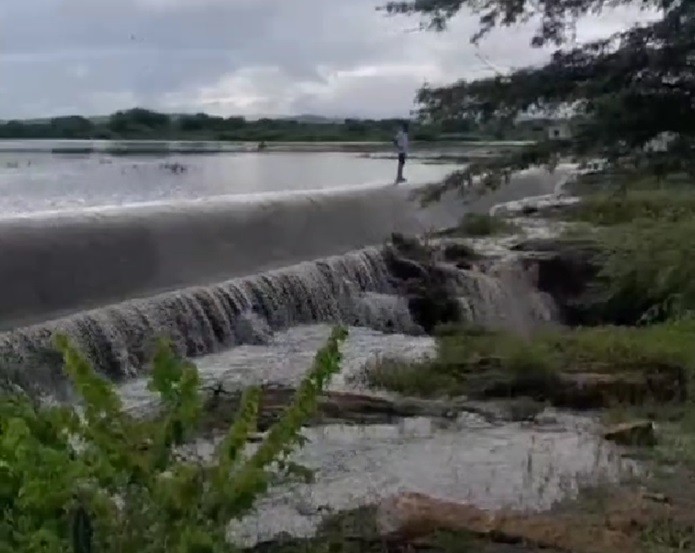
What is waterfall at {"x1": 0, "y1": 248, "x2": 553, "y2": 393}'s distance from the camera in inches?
365

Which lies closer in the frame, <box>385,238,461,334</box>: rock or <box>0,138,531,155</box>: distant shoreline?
<box>385,238,461,334</box>: rock

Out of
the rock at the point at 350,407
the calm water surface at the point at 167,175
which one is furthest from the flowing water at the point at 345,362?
the calm water surface at the point at 167,175

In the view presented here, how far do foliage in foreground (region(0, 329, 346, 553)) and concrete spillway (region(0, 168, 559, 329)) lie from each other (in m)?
6.32

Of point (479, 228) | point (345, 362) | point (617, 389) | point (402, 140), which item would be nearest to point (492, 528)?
point (617, 389)

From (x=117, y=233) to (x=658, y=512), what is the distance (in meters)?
8.00

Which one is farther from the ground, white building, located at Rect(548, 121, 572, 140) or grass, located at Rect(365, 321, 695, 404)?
white building, located at Rect(548, 121, 572, 140)

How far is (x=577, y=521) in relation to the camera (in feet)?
19.9

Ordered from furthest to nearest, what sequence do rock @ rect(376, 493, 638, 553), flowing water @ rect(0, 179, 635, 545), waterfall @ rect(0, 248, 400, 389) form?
waterfall @ rect(0, 248, 400, 389) → flowing water @ rect(0, 179, 635, 545) → rock @ rect(376, 493, 638, 553)

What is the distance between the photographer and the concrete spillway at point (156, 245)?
37.5ft

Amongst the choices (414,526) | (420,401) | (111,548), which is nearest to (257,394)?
(111,548)

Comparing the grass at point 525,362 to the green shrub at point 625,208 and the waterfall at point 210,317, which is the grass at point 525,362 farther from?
the green shrub at point 625,208

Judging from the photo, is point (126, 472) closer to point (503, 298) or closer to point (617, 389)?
point (617, 389)

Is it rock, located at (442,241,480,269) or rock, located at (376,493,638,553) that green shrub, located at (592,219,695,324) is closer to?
rock, located at (442,241,480,269)

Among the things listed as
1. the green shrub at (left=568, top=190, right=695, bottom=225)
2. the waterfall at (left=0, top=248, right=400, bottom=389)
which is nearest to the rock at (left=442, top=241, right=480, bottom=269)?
the waterfall at (left=0, top=248, right=400, bottom=389)
